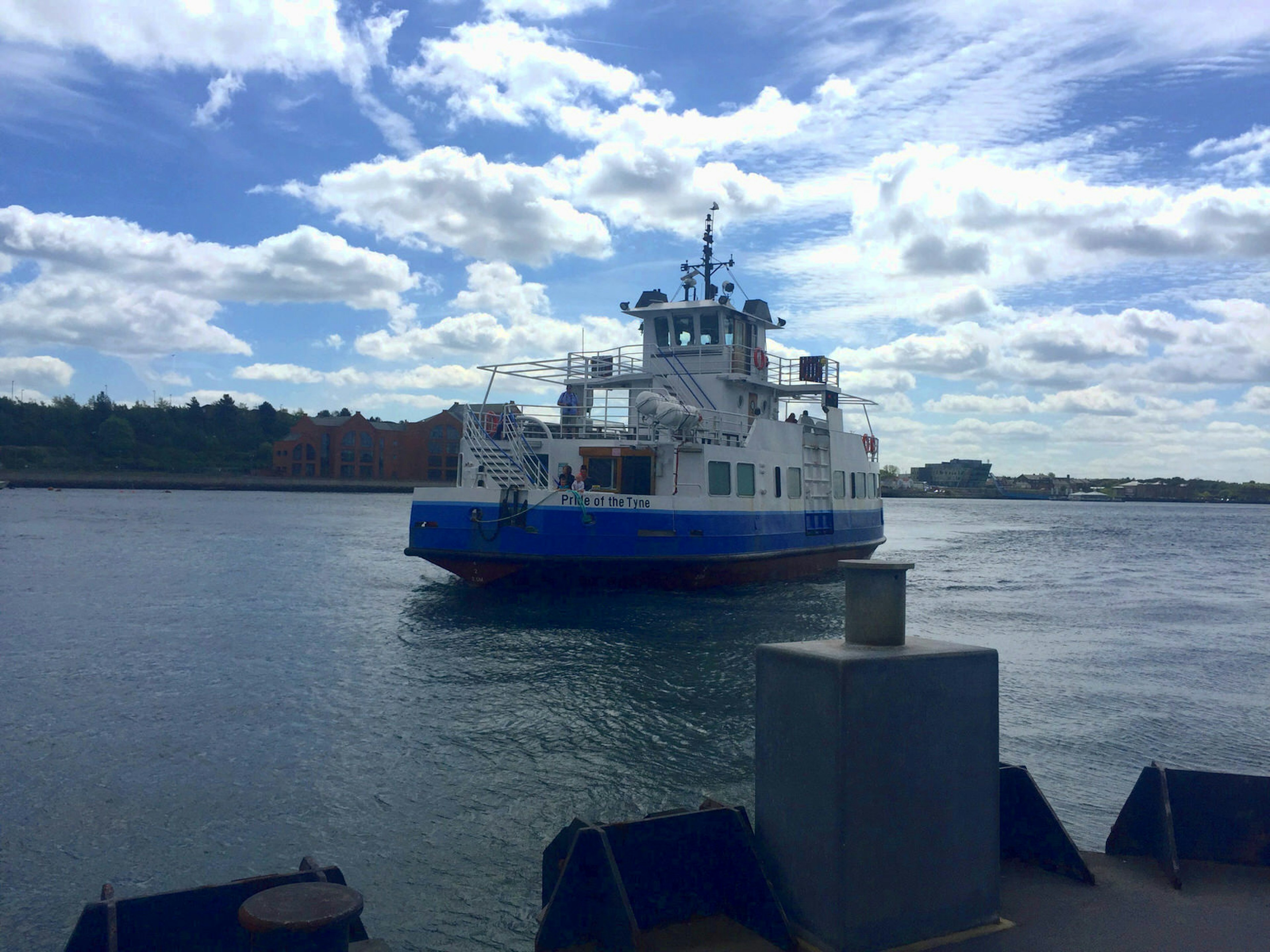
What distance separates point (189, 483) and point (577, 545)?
104 meters

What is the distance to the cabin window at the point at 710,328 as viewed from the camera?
78.1 feet

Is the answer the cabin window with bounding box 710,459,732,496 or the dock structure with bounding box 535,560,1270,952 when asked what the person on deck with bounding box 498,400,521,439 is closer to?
the cabin window with bounding box 710,459,732,496

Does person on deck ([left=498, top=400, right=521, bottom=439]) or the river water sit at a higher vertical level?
person on deck ([left=498, top=400, right=521, bottom=439])

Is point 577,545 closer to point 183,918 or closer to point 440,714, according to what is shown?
point 440,714

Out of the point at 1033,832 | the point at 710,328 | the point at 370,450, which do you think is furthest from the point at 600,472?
the point at 370,450

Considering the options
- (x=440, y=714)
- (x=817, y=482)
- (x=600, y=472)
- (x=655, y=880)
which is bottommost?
(x=440, y=714)

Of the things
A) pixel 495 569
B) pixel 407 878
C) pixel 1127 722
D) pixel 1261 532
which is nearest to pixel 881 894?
pixel 407 878

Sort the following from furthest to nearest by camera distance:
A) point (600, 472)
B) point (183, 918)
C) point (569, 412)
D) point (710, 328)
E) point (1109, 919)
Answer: point (710, 328), point (569, 412), point (600, 472), point (1109, 919), point (183, 918)

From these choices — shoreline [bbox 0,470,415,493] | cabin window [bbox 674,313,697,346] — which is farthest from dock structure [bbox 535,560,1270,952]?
shoreline [bbox 0,470,415,493]

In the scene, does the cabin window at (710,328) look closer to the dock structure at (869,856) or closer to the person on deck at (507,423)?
the person on deck at (507,423)

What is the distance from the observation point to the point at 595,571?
18.3 meters

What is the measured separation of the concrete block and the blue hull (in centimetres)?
1449

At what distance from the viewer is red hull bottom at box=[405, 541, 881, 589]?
18.2 metres

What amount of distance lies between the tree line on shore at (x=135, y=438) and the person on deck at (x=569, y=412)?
103m
